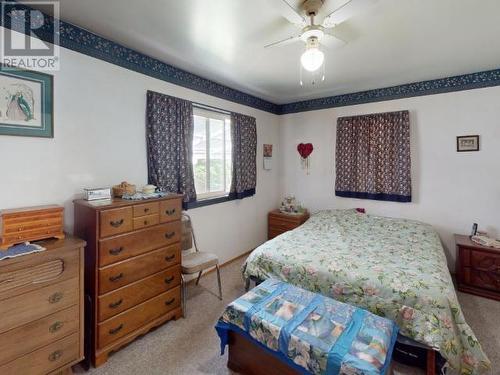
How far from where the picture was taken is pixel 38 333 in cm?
156

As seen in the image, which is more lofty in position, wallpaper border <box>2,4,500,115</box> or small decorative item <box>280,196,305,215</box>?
wallpaper border <box>2,4,500,115</box>

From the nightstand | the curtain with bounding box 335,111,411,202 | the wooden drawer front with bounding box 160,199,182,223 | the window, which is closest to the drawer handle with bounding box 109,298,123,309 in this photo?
the wooden drawer front with bounding box 160,199,182,223

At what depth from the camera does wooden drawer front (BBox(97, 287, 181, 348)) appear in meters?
1.88

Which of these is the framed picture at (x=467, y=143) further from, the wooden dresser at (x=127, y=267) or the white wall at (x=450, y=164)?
the wooden dresser at (x=127, y=267)

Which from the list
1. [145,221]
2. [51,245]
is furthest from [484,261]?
[51,245]

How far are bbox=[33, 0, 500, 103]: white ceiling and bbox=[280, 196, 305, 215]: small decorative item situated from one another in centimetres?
198

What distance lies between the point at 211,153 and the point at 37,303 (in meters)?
2.33

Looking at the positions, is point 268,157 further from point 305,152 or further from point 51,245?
point 51,245

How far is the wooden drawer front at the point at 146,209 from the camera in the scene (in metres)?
2.02

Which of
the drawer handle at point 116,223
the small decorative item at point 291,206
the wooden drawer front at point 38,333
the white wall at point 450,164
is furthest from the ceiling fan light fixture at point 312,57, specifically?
the small decorative item at point 291,206

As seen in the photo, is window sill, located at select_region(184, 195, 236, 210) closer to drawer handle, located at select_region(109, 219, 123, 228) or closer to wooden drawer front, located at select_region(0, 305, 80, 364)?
drawer handle, located at select_region(109, 219, 123, 228)

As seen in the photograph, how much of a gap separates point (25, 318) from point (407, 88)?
177 inches

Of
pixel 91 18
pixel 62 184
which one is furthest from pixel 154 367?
pixel 91 18

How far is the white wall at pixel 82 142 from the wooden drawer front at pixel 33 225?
0.27 meters
